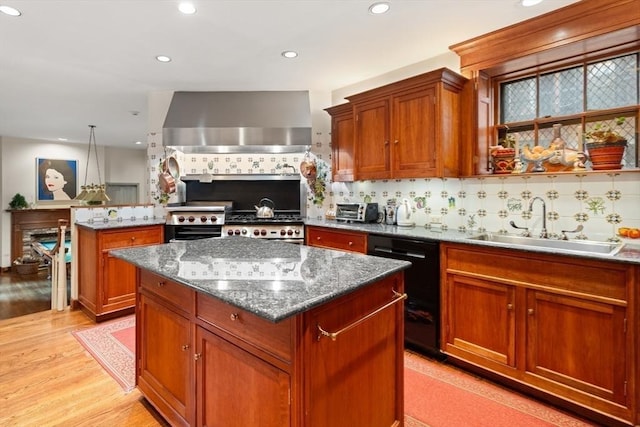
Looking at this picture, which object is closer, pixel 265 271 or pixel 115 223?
pixel 265 271

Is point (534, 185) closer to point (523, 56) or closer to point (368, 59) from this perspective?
point (523, 56)

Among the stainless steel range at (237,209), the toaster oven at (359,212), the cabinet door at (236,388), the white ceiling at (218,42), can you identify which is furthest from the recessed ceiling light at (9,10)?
the toaster oven at (359,212)

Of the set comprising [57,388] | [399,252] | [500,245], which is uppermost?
[500,245]

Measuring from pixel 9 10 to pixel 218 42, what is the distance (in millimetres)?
1300

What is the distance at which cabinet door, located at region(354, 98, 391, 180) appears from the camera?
3.14 metres

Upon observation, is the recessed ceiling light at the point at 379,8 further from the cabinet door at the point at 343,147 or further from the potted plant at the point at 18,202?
the potted plant at the point at 18,202

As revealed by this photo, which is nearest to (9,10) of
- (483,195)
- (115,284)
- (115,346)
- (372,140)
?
(115,284)

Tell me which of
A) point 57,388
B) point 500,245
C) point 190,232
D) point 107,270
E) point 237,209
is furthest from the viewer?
point 237,209

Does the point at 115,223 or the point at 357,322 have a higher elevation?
the point at 115,223

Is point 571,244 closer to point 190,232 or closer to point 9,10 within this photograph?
point 190,232

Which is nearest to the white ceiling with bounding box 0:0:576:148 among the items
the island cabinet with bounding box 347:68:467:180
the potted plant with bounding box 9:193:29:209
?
the island cabinet with bounding box 347:68:467:180

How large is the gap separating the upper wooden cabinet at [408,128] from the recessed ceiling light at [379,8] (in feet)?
2.21

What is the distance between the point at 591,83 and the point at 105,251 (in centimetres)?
A: 424

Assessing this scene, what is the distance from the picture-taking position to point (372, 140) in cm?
326
